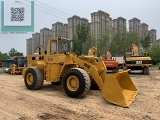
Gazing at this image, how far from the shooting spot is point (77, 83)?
7.88 meters

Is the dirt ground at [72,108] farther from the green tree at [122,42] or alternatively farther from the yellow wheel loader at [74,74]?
the green tree at [122,42]

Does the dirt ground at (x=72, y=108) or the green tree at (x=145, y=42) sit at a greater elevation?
the green tree at (x=145, y=42)

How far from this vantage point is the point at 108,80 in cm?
721

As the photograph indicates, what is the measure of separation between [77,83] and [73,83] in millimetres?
239

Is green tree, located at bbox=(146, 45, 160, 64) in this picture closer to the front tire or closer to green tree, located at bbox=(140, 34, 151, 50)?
green tree, located at bbox=(140, 34, 151, 50)

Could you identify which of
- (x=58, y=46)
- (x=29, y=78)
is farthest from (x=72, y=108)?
(x=29, y=78)

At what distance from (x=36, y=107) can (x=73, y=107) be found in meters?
1.05

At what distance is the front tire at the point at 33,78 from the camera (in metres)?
9.59

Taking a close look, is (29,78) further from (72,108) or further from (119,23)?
(119,23)

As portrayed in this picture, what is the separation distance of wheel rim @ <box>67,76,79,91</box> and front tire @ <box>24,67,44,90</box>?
6.30ft

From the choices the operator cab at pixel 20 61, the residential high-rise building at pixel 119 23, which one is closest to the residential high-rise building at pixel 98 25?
the residential high-rise building at pixel 119 23

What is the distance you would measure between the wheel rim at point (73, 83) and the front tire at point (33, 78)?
192cm

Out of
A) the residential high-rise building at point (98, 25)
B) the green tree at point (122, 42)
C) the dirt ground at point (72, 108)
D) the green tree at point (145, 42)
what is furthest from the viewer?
the green tree at point (145, 42)

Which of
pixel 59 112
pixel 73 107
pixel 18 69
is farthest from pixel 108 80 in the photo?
pixel 18 69
